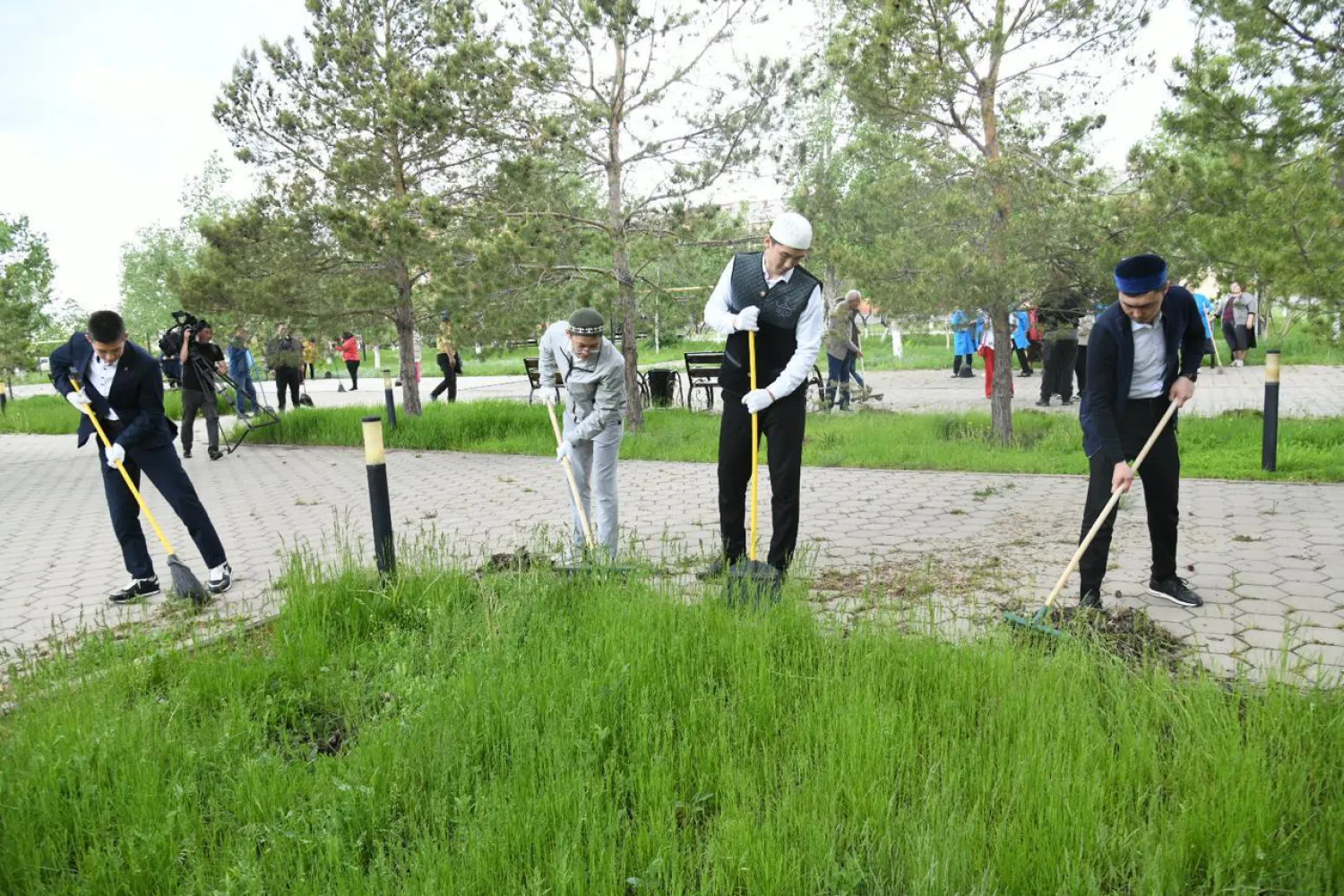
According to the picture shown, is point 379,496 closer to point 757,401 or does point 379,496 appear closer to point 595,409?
point 595,409

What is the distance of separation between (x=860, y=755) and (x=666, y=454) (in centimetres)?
880

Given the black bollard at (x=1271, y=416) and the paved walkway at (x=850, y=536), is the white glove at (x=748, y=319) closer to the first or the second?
the paved walkway at (x=850, y=536)

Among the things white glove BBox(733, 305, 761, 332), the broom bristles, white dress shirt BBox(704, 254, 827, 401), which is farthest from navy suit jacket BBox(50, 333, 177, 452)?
white glove BBox(733, 305, 761, 332)

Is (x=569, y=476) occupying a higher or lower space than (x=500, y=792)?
higher

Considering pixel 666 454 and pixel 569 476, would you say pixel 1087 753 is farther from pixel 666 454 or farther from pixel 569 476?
pixel 666 454

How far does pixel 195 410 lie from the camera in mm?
13336

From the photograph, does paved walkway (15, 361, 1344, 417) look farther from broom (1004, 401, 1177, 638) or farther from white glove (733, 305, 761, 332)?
white glove (733, 305, 761, 332)

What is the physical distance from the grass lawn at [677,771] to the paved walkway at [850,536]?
0.68 metres

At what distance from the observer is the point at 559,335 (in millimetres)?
6645

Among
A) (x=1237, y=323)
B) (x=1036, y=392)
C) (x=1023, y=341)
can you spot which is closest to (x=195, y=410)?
(x=1036, y=392)

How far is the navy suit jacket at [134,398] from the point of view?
618 cm

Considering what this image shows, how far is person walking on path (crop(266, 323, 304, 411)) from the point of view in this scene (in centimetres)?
1650

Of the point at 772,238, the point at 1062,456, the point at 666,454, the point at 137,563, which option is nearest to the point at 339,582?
the point at 137,563

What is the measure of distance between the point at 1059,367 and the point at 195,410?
13.1m
